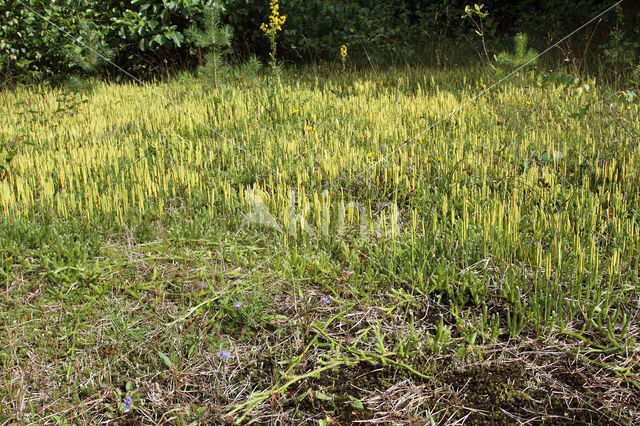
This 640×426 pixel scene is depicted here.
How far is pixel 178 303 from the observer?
7.17ft

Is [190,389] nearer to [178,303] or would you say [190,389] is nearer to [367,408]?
[178,303]

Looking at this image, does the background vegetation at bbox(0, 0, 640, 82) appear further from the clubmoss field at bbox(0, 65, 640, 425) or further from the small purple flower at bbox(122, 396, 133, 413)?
the small purple flower at bbox(122, 396, 133, 413)

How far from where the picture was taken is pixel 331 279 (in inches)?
90.4

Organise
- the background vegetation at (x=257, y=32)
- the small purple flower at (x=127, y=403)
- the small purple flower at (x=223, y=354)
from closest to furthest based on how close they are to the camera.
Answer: the small purple flower at (x=127, y=403)
the small purple flower at (x=223, y=354)
the background vegetation at (x=257, y=32)

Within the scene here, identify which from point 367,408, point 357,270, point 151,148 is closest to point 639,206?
point 357,270

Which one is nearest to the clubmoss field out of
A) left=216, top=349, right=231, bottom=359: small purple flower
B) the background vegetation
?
A: left=216, top=349, right=231, bottom=359: small purple flower

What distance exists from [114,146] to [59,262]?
1695 mm

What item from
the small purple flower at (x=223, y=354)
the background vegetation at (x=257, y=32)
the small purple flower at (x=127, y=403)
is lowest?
the small purple flower at (x=127, y=403)

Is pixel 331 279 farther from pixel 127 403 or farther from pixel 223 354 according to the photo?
pixel 127 403

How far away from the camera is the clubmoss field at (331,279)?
68.4 inches

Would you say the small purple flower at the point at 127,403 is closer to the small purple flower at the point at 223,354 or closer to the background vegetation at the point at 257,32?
the small purple flower at the point at 223,354

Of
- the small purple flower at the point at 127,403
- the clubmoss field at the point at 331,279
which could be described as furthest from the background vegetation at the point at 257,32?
the small purple flower at the point at 127,403

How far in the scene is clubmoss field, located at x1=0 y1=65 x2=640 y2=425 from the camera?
174 centimetres

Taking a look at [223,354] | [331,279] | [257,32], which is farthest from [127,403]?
[257,32]
